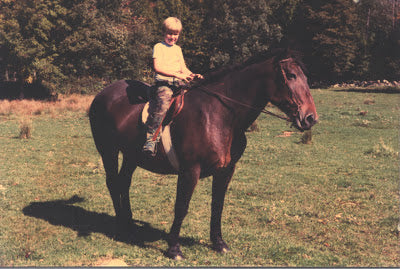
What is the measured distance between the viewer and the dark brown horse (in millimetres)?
5199

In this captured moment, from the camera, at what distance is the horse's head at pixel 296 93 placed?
16.8 ft

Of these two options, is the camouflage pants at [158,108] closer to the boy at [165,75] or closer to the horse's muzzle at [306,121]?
the boy at [165,75]

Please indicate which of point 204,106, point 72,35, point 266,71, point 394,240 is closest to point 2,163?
point 204,106

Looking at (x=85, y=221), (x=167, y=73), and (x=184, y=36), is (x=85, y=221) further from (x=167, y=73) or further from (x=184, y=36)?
(x=184, y=36)

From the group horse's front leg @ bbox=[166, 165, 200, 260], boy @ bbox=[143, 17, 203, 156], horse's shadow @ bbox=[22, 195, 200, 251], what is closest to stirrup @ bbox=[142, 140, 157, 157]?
boy @ bbox=[143, 17, 203, 156]

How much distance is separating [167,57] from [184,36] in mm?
54891

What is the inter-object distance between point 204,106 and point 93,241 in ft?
10.4

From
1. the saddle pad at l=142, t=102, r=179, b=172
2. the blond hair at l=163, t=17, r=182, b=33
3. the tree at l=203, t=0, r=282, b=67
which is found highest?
the blond hair at l=163, t=17, r=182, b=33

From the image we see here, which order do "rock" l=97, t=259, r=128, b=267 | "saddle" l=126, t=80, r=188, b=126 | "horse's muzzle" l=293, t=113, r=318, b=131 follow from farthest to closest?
"saddle" l=126, t=80, r=188, b=126, "rock" l=97, t=259, r=128, b=267, "horse's muzzle" l=293, t=113, r=318, b=131

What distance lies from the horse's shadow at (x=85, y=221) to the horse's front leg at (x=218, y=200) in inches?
21.2

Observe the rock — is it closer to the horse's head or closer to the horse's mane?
the horse's mane

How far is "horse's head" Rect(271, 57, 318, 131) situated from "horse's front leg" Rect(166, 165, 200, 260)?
1614mm

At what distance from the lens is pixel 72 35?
33031 mm

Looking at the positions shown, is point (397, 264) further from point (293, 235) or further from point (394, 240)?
point (293, 235)
